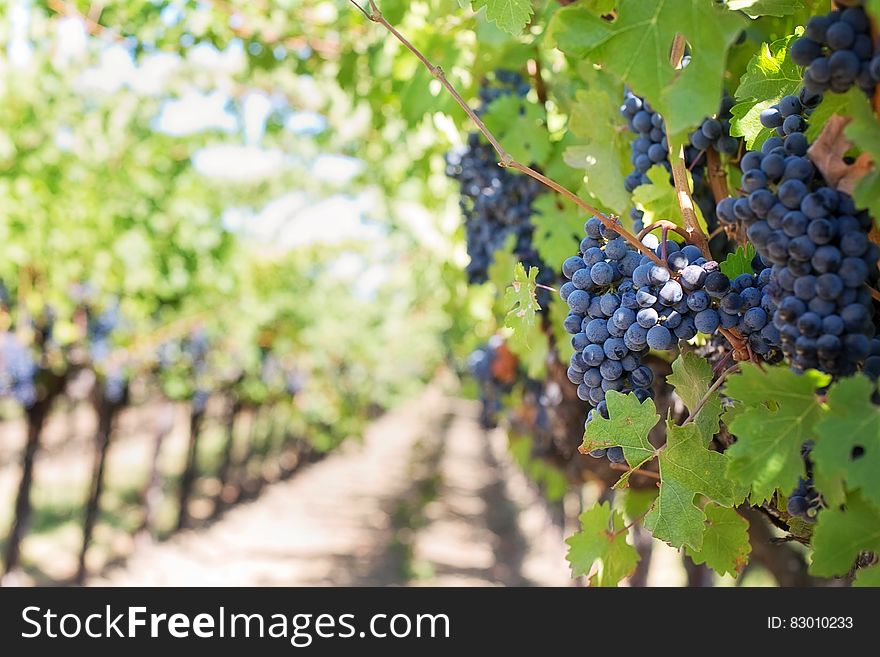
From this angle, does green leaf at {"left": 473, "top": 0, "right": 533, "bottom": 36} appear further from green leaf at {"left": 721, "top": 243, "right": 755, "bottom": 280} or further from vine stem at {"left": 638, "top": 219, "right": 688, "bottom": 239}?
green leaf at {"left": 721, "top": 243, "right": 755, "bottom": 280}

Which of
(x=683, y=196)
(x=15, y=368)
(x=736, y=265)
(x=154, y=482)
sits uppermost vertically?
(x=154, y=482)

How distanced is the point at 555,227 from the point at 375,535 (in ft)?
39.4

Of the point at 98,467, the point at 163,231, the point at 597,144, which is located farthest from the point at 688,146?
the point at 98,467

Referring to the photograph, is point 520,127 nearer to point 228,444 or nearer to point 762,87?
point 762,87

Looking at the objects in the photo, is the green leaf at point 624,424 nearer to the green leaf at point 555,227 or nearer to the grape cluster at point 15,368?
the green leaf at point 555,227

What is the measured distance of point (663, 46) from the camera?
1084mm

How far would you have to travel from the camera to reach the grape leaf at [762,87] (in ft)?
4.33

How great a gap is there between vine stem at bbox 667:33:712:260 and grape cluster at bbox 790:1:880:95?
30cm

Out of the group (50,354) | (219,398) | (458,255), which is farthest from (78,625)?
(219,398)

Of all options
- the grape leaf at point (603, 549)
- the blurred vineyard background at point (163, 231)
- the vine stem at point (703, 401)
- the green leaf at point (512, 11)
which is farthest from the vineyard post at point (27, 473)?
the vine stem at point (703, 401)

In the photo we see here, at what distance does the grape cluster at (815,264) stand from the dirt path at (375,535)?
8.62 metres

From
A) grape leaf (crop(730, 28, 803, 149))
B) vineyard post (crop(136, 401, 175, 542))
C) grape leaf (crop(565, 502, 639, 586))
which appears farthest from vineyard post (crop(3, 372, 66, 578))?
grape leaf (crop(730, 28, 803, 149))

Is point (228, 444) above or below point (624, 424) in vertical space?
above

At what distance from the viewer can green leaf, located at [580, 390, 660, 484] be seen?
126 cm
